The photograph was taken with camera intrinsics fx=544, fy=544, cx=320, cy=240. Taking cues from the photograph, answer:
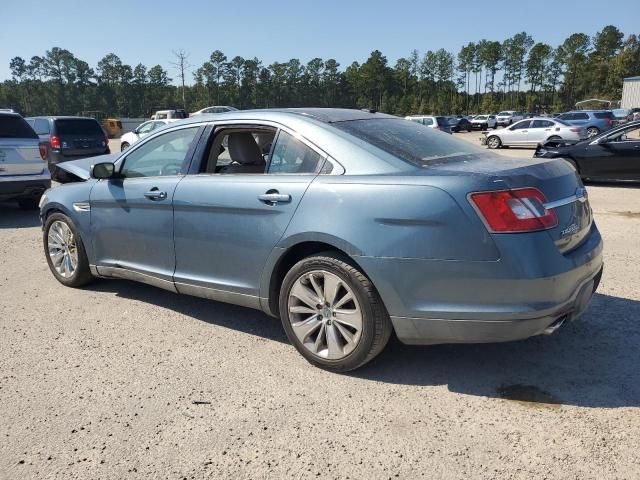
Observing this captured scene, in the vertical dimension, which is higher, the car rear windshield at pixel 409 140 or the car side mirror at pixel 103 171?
the car rear windshield at pixel 409 140

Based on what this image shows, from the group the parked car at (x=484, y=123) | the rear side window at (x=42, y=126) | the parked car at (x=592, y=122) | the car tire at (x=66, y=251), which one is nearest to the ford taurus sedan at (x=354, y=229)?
the car tire at (x=66, y=251)

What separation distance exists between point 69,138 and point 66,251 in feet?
32.6

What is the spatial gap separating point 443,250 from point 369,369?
1011 mm

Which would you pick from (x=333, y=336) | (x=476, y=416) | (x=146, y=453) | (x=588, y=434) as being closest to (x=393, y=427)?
(x=476, y=416)

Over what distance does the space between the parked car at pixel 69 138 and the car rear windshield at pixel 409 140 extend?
11924 millimetres

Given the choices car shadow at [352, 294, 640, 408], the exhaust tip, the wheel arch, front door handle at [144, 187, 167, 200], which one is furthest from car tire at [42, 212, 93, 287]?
→ the exhaust tip

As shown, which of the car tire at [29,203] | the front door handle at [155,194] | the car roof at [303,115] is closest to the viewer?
the car roof at [303,115]

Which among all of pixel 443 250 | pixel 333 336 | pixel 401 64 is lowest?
pixel 333 336

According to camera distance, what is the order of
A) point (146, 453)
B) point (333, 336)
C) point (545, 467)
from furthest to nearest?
1. point (333, 336)
2. point (146, 453)
3. point (545, 467)

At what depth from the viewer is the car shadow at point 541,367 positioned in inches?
→ 121

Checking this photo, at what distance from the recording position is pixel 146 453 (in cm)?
264

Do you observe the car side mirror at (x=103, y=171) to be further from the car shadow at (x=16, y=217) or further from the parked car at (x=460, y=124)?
the parked car at (x=460, y=124)

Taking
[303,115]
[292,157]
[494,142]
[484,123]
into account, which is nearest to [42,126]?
[303,115]

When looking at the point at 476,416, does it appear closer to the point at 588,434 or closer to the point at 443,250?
the point at 588,434
